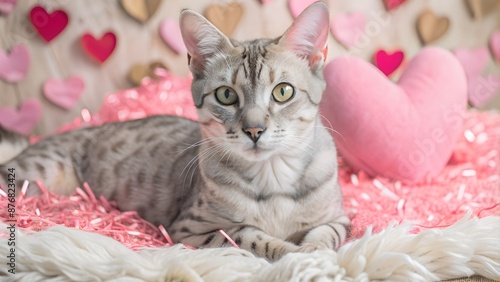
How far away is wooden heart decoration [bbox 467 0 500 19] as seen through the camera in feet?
Answer: 8.39

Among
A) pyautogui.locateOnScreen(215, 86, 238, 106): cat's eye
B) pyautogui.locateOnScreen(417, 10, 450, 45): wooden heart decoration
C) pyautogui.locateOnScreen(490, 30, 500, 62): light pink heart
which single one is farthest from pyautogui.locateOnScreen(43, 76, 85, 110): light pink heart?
pyautogui.locateOnScreen(490, 30, 500, 62): light pink heart

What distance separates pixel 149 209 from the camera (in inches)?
66.8

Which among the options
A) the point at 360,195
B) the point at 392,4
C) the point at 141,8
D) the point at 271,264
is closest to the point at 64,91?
the point at 141,8

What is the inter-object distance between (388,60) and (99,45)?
1.18m

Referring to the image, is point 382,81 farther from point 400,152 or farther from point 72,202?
point 72,202

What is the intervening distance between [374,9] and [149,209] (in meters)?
1.40

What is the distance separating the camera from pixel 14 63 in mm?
2297

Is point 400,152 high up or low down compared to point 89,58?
down

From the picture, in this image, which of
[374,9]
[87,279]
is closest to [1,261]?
[87,279]

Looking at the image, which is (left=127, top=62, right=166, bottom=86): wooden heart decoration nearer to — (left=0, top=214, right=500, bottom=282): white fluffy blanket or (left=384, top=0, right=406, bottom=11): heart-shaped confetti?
(left=384, top=0, right=406, bottom=11): heart-shaped confetti

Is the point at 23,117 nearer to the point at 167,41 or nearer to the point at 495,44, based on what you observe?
the point at 167,41

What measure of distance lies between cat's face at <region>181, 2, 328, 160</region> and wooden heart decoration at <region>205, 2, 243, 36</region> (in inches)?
39.2

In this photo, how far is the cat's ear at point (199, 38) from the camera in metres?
1.37

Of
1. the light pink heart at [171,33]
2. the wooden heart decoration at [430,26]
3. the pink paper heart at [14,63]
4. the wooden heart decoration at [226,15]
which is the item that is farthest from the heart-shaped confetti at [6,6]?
the wooden heart decoration at [430,26]
